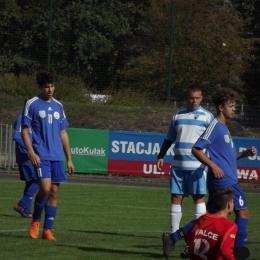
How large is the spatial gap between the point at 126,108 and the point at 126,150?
7.24m

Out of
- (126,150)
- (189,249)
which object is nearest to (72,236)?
(189,249)

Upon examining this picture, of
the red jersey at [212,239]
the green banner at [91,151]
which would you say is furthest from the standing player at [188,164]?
the green banner at [91,151]

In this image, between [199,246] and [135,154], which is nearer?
[199,246]

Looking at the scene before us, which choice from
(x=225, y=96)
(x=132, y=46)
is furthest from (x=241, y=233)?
(x=132, y=46)

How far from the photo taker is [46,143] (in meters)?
10.4

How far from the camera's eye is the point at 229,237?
650cm

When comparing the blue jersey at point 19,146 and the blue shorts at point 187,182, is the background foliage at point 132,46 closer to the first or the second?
the blue jersey at point 19,146

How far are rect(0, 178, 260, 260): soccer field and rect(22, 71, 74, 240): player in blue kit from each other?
16.5 inches

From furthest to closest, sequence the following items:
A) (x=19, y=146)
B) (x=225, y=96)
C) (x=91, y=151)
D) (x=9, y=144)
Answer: (x=91, y=151)
(x=9, y=144)
(x=19, y=146)
(x=225, y=96)

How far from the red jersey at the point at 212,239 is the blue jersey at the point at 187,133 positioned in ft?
11.7

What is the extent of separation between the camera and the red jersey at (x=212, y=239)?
255 inches

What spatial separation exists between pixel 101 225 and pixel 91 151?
1254 cm

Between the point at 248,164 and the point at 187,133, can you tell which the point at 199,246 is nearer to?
the point at 187,133

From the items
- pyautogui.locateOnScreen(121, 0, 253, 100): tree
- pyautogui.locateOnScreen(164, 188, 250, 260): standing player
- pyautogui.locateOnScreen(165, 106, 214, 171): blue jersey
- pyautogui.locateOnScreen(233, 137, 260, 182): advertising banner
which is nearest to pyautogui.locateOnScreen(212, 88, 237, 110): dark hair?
pyautogui.locateOnScreen(165, 106, 214, 171): blue jersey
